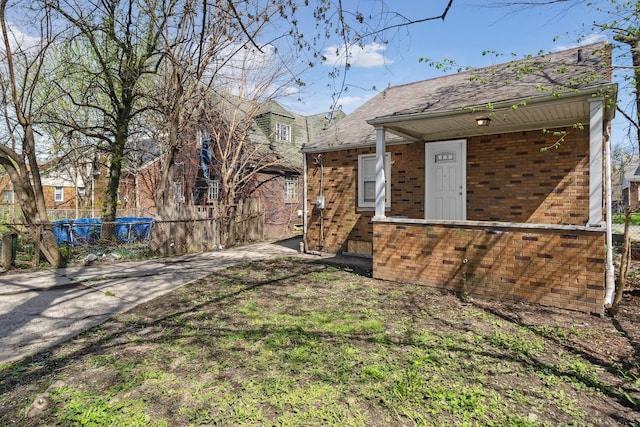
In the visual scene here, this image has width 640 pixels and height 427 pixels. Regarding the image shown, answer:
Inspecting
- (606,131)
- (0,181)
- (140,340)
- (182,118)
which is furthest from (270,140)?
(140,340)

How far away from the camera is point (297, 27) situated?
4.17 m

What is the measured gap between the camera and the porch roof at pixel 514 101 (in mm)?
5254

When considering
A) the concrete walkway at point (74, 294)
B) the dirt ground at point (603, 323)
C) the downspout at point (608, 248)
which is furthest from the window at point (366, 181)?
the downspout at point (608, 248)

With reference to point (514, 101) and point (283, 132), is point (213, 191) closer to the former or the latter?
point (283, 132)

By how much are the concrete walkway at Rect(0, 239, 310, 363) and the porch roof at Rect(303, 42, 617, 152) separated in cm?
492

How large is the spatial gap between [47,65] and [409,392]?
18.1 meters

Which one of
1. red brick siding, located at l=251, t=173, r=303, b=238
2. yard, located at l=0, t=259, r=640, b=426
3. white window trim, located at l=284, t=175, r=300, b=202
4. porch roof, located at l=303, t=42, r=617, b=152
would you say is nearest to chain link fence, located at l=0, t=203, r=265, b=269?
red brick siding, located at l=251, t=173, r=303, b=238

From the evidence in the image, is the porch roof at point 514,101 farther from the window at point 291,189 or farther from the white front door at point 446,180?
the window at point 291,189

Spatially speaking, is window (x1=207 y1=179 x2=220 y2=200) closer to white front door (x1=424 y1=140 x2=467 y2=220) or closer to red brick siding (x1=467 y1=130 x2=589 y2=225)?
white front door (x1=424 y1=140 x2=467 y2=220)

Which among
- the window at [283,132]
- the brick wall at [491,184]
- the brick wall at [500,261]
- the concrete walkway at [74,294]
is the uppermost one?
the window at [283,132]

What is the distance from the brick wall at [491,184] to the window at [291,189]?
28.3 feet

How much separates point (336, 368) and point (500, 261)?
3.62 m

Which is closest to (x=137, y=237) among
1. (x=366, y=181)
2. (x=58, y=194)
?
(x=366, y=181)

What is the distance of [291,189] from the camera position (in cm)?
1923
